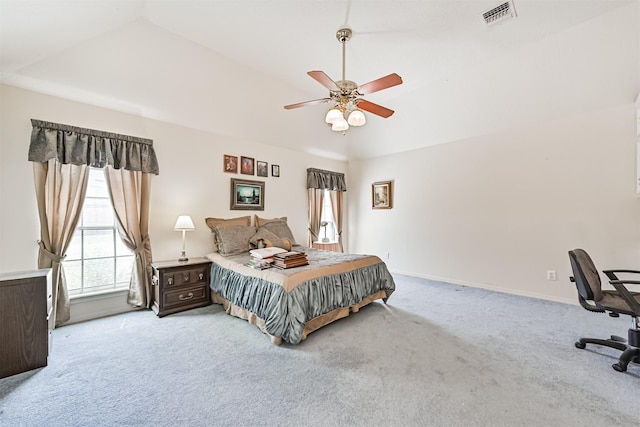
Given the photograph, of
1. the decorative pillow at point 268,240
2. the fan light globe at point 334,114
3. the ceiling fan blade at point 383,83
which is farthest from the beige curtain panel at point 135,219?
the ceiling fan blade at point 383,83

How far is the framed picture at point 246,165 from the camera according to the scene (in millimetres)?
4352

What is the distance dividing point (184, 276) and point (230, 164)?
6.20 ft

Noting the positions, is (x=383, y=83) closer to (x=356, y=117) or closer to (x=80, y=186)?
(x=356, y=117)

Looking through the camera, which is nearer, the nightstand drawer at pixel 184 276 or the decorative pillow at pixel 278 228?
the nightstand drawer at pixel 184 276

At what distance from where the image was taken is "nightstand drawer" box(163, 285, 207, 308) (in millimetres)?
3092

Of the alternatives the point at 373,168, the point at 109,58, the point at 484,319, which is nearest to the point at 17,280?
the point at 109,58

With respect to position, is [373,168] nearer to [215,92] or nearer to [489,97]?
[489,97]

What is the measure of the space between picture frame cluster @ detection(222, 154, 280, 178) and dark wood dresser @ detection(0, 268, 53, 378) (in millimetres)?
2576

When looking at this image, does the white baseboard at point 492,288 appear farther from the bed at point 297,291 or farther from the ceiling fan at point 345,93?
the ceiling fan at point 345,93

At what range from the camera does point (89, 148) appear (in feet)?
9.57

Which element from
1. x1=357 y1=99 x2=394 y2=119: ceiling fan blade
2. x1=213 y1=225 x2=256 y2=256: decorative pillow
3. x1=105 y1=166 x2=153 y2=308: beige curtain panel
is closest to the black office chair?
x1=357 y1=99 x2=394 y2=119: ceiling fan blade

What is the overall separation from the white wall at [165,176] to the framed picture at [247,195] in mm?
91

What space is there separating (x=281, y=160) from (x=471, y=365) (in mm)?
4131

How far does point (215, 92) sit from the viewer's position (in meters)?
3.40
